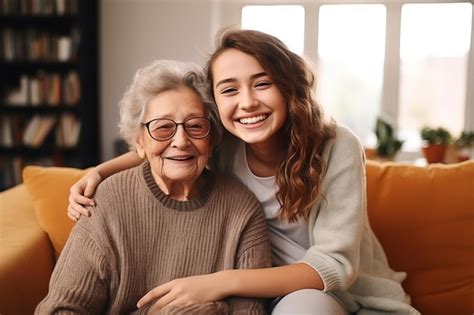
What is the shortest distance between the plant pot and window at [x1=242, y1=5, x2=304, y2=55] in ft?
6.43

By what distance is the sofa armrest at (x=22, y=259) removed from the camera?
4.74ft

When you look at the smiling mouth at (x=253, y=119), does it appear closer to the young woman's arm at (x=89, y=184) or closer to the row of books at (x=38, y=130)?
the young woman's arm at (x=89, y=184)

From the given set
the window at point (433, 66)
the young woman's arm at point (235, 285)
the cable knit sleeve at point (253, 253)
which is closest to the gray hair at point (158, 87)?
the cable knit sleeve at point (253, 253)

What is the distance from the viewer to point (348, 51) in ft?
16.0

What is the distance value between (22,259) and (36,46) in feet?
11.3

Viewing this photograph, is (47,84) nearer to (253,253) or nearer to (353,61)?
(353,61)

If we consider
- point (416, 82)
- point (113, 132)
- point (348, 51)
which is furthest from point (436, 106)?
point (113, 132)

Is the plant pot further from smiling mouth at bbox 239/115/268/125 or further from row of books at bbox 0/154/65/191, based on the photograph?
row of books at bbox 0/154/65/191

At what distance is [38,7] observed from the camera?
14.7 ft

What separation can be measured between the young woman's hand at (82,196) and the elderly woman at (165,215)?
0.04 m

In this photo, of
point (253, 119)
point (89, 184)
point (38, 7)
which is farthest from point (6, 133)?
point (253, 119)

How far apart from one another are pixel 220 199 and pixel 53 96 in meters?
3.62

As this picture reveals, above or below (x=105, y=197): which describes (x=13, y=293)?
below

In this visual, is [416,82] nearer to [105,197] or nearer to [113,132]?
[113,132]
